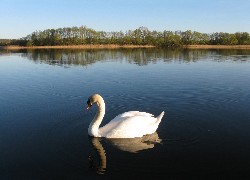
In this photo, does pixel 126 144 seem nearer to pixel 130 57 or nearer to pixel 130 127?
pixel 130 127

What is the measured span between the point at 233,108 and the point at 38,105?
35.1 feet

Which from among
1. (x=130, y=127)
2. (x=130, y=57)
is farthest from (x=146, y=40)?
(x=130, y=127)

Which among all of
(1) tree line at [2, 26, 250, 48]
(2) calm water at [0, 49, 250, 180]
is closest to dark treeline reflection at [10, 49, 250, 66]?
(2) calm water at [0, 49, 250, 180]

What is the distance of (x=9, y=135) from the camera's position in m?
12.3

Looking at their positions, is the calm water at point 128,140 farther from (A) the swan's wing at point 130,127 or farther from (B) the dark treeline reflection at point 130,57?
(B) the dark treeline reflection at point 130,57

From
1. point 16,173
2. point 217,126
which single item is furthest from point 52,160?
point 217,126

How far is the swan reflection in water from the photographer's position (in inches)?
397

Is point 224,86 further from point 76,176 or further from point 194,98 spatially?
point 76,176

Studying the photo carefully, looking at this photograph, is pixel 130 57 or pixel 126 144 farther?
pixel 130 57

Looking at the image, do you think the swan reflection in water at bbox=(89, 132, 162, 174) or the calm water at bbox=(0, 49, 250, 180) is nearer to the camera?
the calm water at bbox=(0, 49, 250, 180)

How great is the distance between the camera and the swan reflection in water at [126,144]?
10.1 meters

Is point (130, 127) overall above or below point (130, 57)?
below

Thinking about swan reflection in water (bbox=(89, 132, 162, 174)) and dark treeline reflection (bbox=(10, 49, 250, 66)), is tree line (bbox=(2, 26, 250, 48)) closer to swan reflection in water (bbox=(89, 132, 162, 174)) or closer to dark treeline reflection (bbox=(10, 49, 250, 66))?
dark treeline reflection (bbox=(10, 49, 250, 66))

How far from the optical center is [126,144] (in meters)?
11.4
